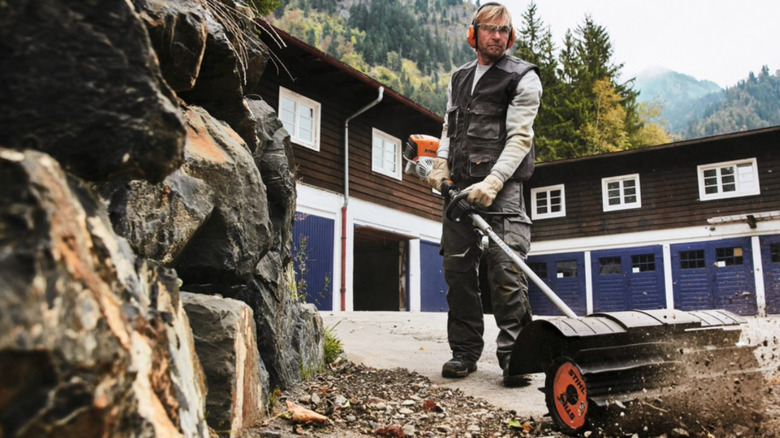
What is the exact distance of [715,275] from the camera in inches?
739

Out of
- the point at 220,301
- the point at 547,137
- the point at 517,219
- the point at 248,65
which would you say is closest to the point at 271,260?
the point at 220,301

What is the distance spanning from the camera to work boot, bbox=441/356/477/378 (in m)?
3.73

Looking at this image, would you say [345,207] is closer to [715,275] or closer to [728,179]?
[715,275]

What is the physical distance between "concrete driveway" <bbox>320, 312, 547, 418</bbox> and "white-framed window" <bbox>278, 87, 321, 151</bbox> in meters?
6.58

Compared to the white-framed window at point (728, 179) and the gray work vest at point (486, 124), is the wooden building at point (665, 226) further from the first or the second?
the gray work vest at point (486, 124)

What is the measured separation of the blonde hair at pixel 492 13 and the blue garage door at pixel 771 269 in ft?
58.2

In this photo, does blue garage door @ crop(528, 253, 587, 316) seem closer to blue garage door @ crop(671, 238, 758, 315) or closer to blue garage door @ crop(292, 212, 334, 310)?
blue garage door @ crop(671, 238, 758, 315)

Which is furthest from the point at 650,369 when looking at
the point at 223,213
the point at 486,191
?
the point at 223,213

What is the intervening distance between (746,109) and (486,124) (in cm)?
13645

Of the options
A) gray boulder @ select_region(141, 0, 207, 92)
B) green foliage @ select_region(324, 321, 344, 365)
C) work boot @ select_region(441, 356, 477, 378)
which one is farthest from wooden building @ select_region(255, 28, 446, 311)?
gray boulder @ select_region(141, 0, 207, 92)

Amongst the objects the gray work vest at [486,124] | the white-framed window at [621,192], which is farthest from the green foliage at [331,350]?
the white-framed window at [621,192]

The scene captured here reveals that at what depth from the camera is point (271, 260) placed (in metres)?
3.12

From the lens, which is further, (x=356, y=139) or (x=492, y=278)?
(x=356, y=139)

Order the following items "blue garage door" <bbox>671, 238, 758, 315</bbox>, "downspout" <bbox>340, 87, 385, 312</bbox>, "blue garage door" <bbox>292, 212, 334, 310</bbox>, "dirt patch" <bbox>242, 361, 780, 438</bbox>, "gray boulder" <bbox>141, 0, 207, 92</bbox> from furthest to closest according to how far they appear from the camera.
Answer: "blue garage door" <bbox>671, 238, 758, 315</bbox>
"downspout" <bbox>340, 87, 385, 312</bbox>
"blue garage door" <bbox>292, 212, 334, 310</bbox>
"dirt patch" <bbox>242, 361, 780, 438</bbox>
"gray boulder" <bbox>141, 0, 207, 92</bbox>
